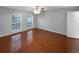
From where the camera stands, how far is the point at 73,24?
1470mm

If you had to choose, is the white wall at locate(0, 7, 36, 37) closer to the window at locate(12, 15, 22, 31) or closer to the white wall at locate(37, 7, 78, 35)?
the window at locate(12, 15, 22, 31)

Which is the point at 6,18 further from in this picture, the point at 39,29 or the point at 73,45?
the point at 73,45

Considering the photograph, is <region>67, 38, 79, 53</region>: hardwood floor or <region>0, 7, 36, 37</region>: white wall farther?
<region>67, 38, 79, 53</region>: hardwood floor

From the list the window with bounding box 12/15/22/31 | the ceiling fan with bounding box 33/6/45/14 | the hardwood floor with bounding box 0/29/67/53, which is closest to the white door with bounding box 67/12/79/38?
the hardwood floor with bounding box 0/29/67/53

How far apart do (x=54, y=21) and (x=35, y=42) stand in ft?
1.25

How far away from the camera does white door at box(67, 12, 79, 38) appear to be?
4.52ft

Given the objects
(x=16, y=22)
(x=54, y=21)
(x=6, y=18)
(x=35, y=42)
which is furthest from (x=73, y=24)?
(x=6, y=18)

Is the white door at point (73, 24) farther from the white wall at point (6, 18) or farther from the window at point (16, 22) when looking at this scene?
the window at point (16, 22)

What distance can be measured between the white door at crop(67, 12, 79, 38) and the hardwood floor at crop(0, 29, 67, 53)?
10 centimetres

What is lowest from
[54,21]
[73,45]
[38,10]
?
[73,45]

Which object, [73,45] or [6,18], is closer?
[6,18]

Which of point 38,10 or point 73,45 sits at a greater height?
point 38,10

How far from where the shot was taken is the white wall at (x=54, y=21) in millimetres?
1427

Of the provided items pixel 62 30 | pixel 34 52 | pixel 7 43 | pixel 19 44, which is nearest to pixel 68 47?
pixel 62 30
